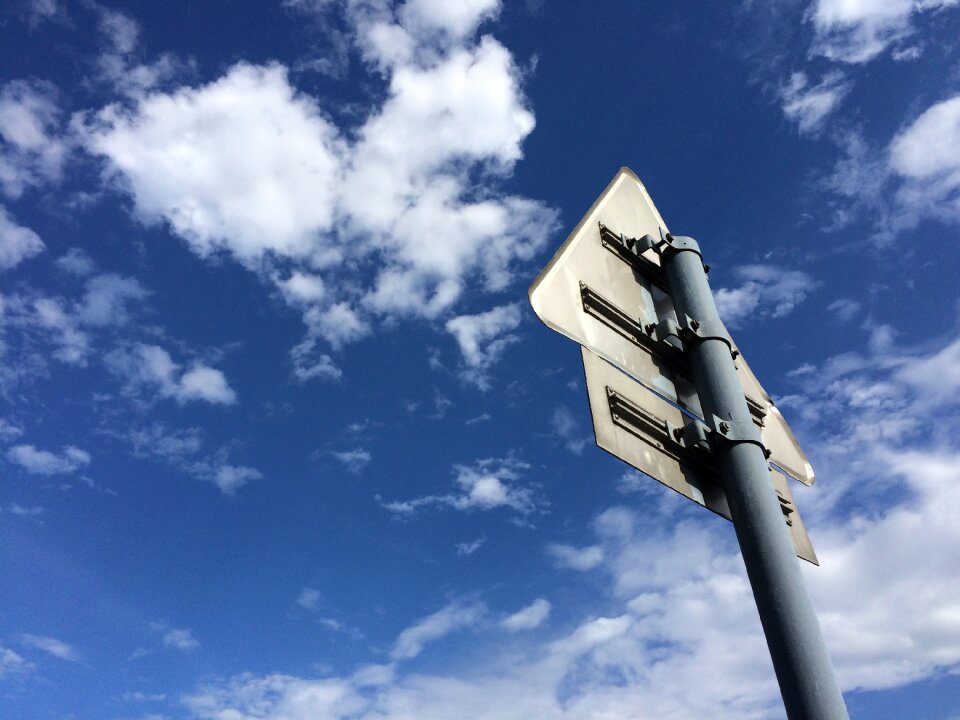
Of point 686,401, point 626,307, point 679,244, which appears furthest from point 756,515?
point 679,244

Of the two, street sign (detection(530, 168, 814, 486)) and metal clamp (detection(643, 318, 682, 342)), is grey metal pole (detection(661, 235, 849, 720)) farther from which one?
street sign (detection(530, 168, 814, 486))

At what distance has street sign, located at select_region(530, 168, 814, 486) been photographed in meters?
3.48

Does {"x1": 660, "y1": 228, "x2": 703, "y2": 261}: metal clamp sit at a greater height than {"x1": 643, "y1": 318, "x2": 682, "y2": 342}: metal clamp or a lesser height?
greater

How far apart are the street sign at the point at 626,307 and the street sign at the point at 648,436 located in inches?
6.2

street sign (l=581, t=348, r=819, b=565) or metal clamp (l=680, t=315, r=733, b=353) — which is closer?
street sign (l=581, t=348, r=819, b=565)

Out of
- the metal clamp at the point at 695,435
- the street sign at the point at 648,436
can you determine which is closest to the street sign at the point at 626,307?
the street sign at the point at 648,436

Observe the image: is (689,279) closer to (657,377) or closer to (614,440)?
(657,377)

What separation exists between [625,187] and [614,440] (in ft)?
6.73

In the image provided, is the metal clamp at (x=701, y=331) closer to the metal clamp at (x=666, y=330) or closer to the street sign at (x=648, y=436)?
the metal clamp at (x=666, y=330)

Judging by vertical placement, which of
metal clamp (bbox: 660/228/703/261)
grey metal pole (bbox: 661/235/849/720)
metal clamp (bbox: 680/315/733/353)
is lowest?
grey metal pole (bbox: 661/235/849/720)

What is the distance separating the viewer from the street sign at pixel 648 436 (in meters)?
3.18

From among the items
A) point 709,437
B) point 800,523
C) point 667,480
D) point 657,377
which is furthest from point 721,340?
point 800,523

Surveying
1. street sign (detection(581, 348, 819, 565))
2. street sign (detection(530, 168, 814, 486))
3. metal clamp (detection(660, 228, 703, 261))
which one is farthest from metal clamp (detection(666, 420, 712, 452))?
metal clamp (detection(660, 228, 703, 261))

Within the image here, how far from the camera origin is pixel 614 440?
3.13m
